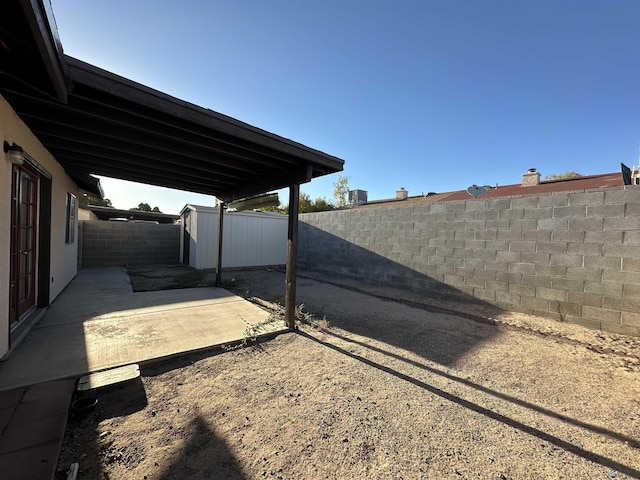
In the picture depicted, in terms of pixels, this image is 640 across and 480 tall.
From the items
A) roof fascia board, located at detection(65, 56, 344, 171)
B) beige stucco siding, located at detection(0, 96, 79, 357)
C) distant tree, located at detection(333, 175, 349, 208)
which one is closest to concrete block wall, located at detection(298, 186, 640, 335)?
roof fascia board, located at detection(65, 56, 344, 171)

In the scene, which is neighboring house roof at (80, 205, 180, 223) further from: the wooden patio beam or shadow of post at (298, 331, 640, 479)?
shadow of post at (298, 331, 640, 479)

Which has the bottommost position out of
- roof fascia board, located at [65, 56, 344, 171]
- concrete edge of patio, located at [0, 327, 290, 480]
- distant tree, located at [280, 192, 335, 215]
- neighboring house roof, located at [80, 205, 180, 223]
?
concrete edge of patio, located at [0, 327, 290, 480]

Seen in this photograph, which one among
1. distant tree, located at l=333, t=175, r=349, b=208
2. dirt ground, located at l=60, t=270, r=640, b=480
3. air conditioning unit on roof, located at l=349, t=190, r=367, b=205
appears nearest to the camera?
dirt ground, located at l=60, t=270, r=640, b=480

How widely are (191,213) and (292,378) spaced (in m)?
9.03

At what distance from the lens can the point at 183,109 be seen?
95.6 inches

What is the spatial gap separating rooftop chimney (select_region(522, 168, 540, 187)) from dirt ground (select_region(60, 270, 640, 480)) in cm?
948

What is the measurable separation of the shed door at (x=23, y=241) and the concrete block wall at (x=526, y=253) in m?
6.74

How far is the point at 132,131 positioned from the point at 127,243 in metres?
9.02

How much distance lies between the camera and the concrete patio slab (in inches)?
96.7

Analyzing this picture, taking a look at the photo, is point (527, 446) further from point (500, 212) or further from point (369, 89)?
point (369, 89)

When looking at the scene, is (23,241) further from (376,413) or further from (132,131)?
(376,413)

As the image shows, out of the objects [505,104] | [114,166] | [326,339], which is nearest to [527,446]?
[326,339]

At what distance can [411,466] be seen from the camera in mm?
1507

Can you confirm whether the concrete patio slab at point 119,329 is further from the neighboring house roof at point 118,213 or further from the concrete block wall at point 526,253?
the neighboring house roof at point 118,213
